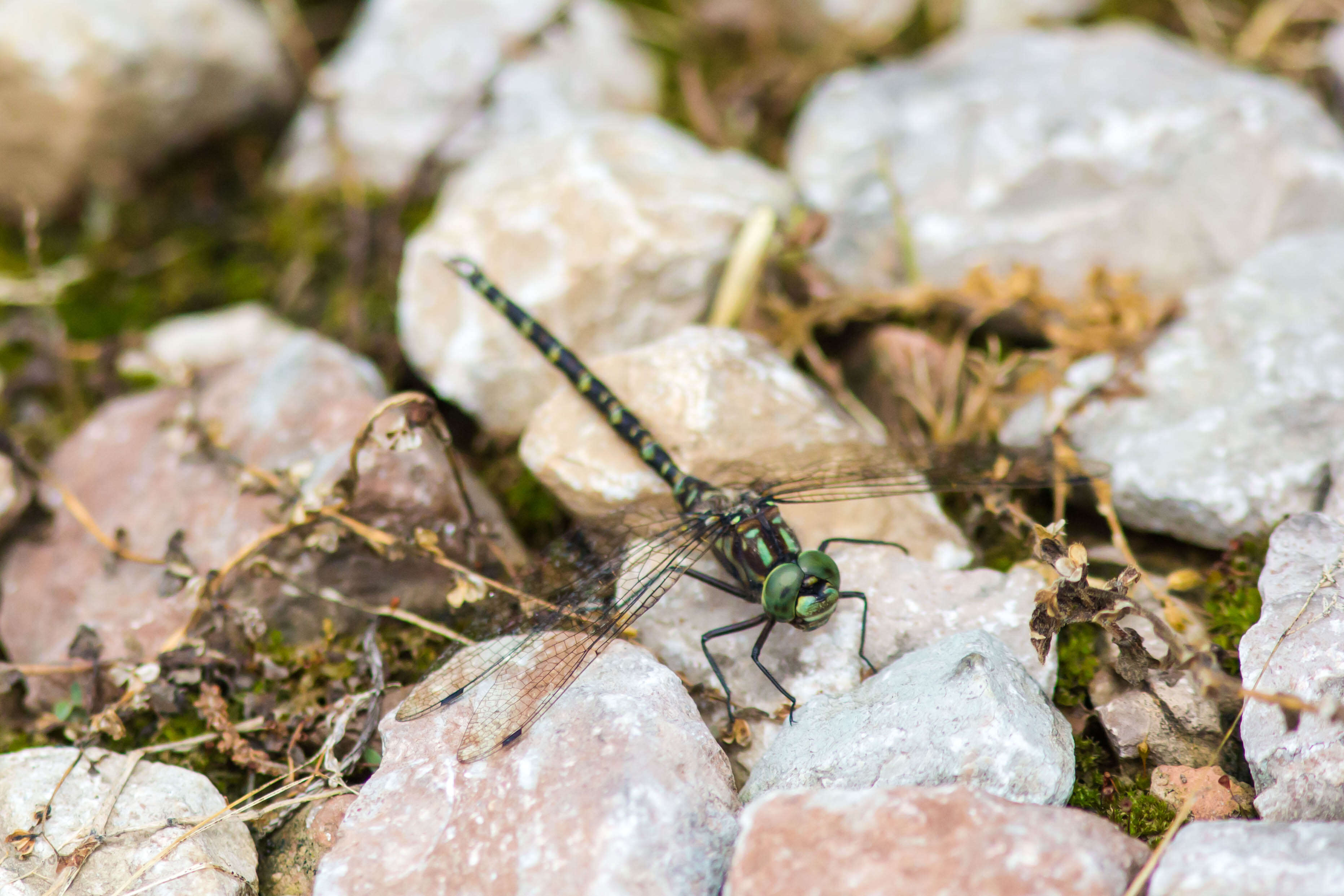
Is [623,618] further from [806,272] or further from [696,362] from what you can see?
[806,272]

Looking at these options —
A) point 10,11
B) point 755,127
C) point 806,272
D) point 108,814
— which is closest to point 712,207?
point 806,272

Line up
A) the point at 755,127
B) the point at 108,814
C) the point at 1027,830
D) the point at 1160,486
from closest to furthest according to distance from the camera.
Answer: the point at 1027,830
the point at 108,814
the point at 1160,486
the point at 755,127

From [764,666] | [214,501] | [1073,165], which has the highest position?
[1073,165]

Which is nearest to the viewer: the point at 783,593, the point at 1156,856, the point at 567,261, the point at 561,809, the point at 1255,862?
the point at 1255,862

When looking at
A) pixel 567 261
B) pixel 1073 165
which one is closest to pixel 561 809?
pixel 567 261

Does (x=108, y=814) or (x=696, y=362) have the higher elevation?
(x=696, y=362)

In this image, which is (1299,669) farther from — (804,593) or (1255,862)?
(804,593)
